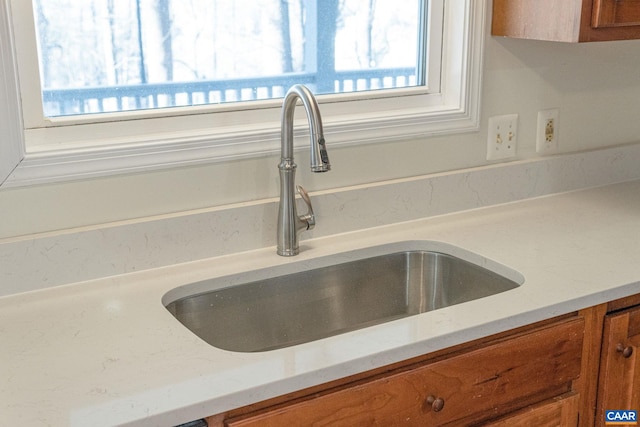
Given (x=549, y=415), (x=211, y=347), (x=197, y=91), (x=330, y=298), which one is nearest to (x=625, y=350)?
(x=549, y=415)

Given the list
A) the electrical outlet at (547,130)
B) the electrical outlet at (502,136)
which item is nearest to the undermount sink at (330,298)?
the electrical outlet at (502,136)

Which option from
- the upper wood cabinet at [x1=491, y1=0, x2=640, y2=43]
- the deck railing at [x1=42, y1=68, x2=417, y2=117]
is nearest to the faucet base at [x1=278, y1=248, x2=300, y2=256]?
the deck railing at [x1=42, y1=68, x2=417, y2=117]

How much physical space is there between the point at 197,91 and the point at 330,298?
0.53 m

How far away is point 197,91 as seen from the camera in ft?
5.74

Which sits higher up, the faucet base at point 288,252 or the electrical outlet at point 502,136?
the electrical outlet at point 502,136

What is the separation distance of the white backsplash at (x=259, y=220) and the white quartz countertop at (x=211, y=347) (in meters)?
0.03

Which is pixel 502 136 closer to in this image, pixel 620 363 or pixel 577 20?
pixel 577 20

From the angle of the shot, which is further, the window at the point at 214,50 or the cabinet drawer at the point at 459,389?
the window at the point at 214,50

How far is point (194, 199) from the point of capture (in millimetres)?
1698

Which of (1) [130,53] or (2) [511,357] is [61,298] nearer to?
(1) [130,53]

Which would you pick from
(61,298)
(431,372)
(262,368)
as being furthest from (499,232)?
(61,298)

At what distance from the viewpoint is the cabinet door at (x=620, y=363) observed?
5.25ft

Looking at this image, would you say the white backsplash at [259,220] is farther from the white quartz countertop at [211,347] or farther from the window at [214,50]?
the window at [214,50]

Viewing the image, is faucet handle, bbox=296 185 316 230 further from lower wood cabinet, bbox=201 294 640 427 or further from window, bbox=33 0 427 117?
lower wood cabinet, bbox=201 294 640 427
